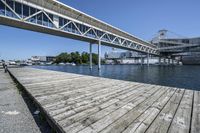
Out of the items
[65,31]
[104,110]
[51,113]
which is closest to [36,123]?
[51,113]

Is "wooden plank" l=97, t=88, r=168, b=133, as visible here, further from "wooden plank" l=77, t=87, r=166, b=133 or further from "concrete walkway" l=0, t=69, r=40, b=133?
"concrete walkway" l=0, t=69, r=40, b=133

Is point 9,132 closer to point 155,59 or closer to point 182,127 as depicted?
point 182,127

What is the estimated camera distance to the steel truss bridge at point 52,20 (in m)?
18.1

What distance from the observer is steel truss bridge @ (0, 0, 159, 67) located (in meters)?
18.1

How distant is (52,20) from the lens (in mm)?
23203

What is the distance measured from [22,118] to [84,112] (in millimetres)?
1670

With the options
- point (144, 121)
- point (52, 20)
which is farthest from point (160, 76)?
point (52, 20)

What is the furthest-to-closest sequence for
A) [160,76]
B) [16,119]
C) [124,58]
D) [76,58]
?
[124,58] < [76,58] < [160,76] < [16,119]

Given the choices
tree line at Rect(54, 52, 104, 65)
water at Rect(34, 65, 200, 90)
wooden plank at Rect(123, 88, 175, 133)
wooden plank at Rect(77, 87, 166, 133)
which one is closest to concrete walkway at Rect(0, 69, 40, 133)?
wooden plank at Rect(77, 87, 166, 133)

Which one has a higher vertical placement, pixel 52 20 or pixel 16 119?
pixel 52 20

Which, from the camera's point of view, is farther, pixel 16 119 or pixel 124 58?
pixel 124 58

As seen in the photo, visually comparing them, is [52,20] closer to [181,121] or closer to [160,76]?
[160,76]

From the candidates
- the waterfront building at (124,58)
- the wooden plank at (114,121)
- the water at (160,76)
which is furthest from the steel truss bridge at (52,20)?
the waterfront building at (124,58)

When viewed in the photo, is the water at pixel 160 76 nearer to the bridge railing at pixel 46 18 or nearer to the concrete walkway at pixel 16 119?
the bridge railing at pixel 46 18
